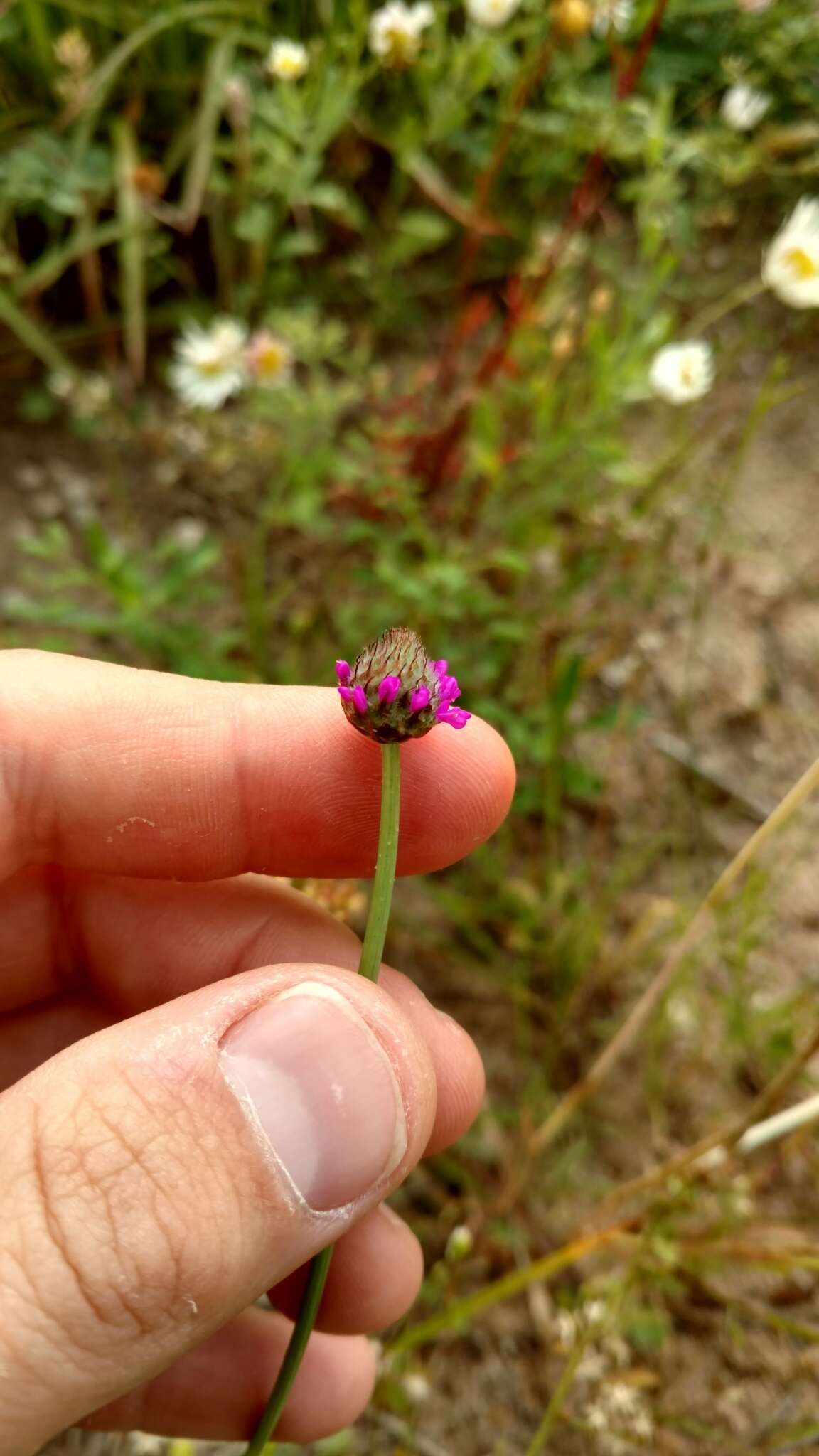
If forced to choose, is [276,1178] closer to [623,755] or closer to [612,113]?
[623,755]

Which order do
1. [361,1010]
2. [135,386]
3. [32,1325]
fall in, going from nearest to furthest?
1. [32,1325]
2. [361,1010]
3. [135,386]

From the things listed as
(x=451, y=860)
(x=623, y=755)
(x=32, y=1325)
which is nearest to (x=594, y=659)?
(x=623, y=755)

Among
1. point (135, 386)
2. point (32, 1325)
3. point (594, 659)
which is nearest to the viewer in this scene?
point (32, 1325)

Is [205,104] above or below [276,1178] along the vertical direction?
above

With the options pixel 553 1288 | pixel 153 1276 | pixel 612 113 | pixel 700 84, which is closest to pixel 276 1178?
pixel 153 1276

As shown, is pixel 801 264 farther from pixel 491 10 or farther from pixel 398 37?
pixel 398 37

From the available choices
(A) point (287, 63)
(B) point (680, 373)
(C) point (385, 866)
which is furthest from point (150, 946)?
(A) point (287, 63)

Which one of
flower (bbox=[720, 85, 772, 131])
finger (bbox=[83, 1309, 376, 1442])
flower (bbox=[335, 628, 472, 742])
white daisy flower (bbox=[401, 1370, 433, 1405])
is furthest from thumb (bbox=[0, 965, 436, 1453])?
flower (bbox=[720, 85, 772, 131])

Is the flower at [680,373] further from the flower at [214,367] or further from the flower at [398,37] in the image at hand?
the flower at [214,367]

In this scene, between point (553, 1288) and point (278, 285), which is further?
point (278, 285)

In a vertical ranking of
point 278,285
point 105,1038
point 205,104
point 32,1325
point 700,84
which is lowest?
point 32,1325
